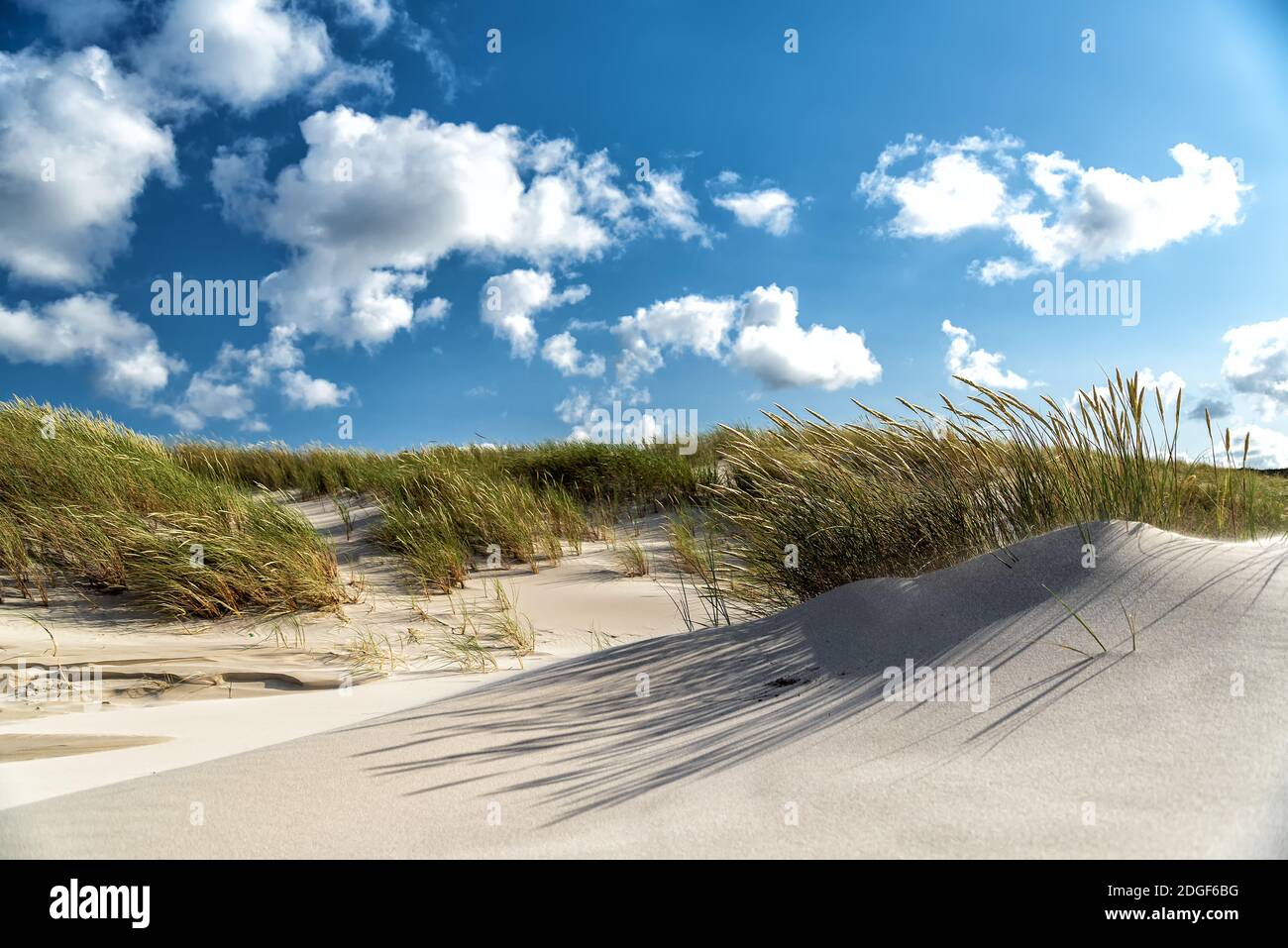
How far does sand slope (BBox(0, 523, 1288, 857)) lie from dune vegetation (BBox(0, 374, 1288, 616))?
615mm

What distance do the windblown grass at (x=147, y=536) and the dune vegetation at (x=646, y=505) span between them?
17 mm

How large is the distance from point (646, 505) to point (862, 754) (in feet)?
24.8

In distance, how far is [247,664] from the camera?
4.33 meters

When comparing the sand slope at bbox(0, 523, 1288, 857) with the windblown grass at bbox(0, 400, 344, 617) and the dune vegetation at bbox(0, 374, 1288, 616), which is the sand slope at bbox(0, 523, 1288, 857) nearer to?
the dune vegetation at bbox(0, 374, 1288, 616)

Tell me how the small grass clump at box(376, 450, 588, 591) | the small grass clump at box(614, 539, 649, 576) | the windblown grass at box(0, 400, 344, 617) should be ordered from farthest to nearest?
the small grass clump at box(614, 539, 649, 576), the small grass clump at box(376, 450, 588, 591), the windblown grass at box(0, 400, 344, 617)

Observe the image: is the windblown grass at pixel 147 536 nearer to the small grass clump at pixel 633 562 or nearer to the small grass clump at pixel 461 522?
the small grass clump at pixel 461 522

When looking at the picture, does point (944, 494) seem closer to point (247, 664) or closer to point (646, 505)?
point (247, 664)

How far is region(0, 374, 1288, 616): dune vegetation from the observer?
11.9 feet

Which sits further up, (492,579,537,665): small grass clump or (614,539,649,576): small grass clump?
(614,539,649,576): small grass clump

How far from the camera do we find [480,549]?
738 cm

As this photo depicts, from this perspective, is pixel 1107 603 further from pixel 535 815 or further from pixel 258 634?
pixel 258 634

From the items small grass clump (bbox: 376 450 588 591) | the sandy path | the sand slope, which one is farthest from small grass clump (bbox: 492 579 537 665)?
the sand slope
